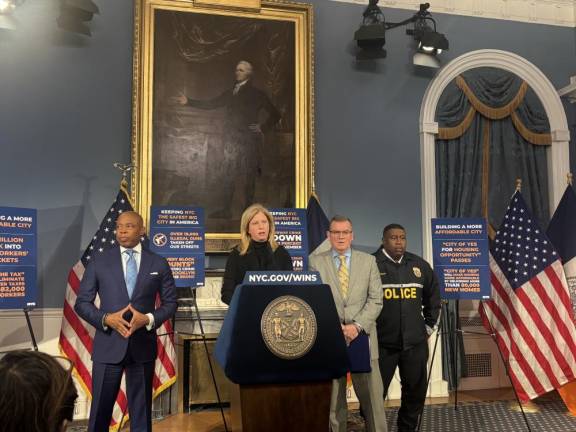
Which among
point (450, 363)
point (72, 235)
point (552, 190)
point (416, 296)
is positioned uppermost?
point (552, 190)

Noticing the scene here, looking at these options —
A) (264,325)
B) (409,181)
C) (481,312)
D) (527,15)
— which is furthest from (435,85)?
(264,325)

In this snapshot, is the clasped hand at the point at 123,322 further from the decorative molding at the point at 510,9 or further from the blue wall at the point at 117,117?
the decorative molding at the point at 510,9

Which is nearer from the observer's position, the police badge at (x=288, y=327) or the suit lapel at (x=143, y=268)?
the police badge at (x=288, y=327)

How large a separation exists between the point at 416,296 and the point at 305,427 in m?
1.92

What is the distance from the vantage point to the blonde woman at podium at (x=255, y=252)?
3391 millimetres

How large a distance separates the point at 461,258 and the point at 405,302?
1347 mm

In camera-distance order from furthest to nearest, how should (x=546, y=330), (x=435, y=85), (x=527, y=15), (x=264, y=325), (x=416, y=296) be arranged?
(x=527, y=15)
(x=435, y=85)
(x=546, y=330)
(x=416, y=296)
(x=264, y=325)

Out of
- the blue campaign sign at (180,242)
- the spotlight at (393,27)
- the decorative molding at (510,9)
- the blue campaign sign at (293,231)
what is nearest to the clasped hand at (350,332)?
the blue campaign sign at (180,242)

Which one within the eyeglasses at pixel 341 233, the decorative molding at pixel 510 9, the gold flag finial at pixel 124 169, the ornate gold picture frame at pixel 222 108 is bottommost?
the eyeglasses at pixel 341 233

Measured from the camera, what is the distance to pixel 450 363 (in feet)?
19.5

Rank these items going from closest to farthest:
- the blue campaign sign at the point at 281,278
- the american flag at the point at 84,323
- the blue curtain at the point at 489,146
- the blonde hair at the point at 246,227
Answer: the blue campaign sign at the point at 281,278
the blonde hair at the point at 246,227
the american flag at the point at 84,323
the blue curtain at the point at 489,146

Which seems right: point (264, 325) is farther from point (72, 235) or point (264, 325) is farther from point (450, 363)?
point (450, 363)

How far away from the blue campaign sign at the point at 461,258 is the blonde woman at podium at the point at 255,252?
213 centimetres

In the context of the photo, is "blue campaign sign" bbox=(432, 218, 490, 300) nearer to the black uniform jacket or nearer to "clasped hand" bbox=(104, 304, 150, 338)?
the black uniform jacket
